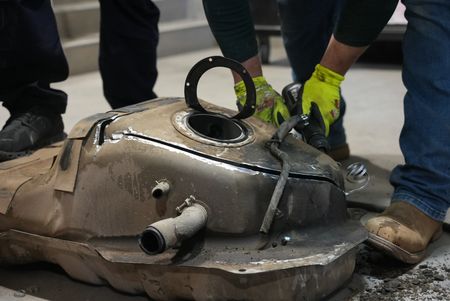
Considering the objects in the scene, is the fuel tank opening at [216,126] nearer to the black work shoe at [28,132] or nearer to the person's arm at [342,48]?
the person's arm at [342,48]

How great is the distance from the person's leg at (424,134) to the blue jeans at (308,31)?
0.40m

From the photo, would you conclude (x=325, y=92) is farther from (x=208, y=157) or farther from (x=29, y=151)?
(x=29, y=151)

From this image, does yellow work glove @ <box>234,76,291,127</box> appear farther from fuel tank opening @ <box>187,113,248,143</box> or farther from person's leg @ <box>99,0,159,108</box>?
person's leg @ <box>99,0,159,108</box>

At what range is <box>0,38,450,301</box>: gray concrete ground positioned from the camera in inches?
37.4

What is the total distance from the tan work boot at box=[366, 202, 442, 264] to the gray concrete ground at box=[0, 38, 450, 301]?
0.14 feet

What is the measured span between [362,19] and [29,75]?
724 millimetres

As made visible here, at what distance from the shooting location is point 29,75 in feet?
4.33

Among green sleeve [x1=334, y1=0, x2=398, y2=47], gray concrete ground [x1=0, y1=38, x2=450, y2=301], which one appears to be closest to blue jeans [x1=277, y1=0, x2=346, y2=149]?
gray concrete ground [x1=0, y1=38, x2=450, y2=301]

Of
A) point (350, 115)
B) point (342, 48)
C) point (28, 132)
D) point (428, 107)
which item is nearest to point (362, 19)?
point (342, 48)

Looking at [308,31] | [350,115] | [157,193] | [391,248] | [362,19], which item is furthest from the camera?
[350,115]

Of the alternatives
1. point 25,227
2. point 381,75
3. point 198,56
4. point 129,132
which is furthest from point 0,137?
point 198,56

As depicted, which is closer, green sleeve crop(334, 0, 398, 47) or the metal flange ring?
the metal flange ring

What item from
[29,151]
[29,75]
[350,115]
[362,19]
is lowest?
[350,115]

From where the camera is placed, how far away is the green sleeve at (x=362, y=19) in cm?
108
